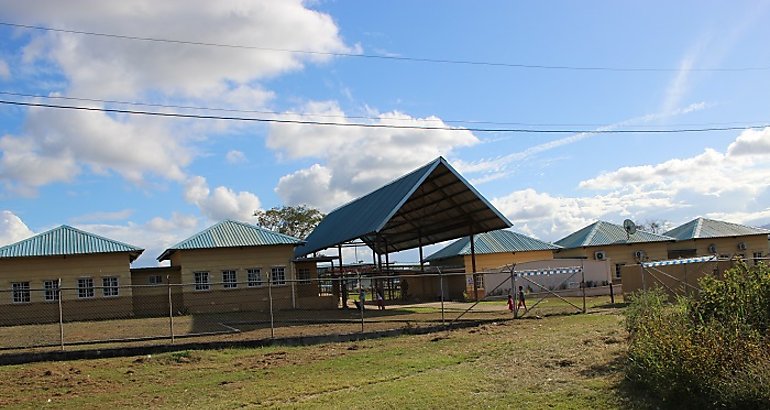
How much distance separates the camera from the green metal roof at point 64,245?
33812mm

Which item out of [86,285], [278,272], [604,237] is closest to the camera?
[86,285]

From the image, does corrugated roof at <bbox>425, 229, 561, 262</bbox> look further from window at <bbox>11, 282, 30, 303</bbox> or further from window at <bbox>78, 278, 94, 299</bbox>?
window at <bbox>11, 282, 30, 303</bbox>

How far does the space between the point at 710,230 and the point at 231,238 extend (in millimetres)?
36912

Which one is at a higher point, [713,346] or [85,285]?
[85,285]

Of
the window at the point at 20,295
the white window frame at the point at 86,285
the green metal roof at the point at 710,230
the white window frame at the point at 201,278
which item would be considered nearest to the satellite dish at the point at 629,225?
the green metal roof at the point at 710,230

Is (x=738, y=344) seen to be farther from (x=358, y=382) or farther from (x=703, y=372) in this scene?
(x=358, y=382)

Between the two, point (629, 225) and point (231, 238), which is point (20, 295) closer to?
point (231, 238)

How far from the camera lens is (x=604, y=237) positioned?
50812 millimetres

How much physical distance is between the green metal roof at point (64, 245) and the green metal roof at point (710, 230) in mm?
39664

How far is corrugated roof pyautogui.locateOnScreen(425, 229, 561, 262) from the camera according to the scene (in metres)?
47.9

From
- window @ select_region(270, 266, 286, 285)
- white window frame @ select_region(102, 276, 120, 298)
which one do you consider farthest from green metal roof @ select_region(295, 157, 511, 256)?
white window frame @ select_region(102, 276, 120, 298)

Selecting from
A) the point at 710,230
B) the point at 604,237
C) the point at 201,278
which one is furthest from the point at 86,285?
the point at 710,230

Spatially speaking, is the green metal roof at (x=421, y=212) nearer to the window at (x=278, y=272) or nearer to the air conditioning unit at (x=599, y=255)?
the window at (x=278, y=272)

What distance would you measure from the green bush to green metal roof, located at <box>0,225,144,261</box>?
29.6m
